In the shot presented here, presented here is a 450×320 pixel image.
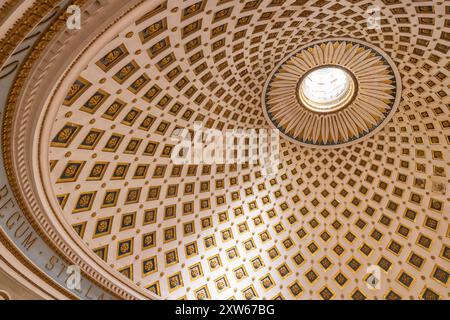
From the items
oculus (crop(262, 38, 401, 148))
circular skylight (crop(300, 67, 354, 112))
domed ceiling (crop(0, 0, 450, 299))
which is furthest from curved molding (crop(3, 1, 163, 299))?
circular skylight (crop(300, 67, 354, 112))

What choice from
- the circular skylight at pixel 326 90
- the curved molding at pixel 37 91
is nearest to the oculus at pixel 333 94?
the circular skylight at pixel 326 90

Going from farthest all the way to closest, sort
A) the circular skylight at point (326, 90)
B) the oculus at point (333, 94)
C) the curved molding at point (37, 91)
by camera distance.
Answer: the circular skylight at point (326, 90) → the oculus at point (333, 94) → the curved molding at point (37, 91)

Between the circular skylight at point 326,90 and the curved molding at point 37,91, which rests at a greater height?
the curved molding at point 37,91

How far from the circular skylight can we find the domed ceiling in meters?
0.56

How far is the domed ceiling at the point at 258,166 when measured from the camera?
1186cm

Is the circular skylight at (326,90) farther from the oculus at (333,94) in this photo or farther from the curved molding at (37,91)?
the curved molding at (37,91)

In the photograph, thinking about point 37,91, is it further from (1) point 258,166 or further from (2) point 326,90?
(2) point 326,90

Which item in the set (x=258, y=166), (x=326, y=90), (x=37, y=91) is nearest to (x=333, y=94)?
(x=326, y=90)

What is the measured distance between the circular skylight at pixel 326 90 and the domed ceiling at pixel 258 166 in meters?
0.56

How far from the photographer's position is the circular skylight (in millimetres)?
20578

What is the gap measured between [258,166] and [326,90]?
795cm

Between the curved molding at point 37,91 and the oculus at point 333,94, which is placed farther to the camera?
the oculus at point 333,94

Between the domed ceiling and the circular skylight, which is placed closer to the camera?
the domed ceiling

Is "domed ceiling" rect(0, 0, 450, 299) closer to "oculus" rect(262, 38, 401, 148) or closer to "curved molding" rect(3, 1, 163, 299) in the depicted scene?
"oculus" rect(262, 38, 401, 148)
